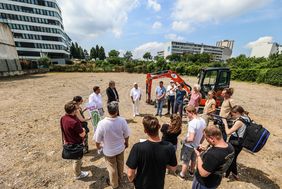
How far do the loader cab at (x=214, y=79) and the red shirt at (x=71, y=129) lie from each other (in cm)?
650

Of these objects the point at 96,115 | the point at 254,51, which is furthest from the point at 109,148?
the point at 254,51

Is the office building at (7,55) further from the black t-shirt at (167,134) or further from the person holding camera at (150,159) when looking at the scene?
the person holding camera at (150,159)

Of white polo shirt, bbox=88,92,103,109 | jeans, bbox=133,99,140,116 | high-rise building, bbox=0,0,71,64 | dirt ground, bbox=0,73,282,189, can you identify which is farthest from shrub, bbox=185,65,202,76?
high-rise building, bbox=0,0,71,64

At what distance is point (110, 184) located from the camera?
11.1 feet

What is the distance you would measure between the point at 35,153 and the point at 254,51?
365 ft

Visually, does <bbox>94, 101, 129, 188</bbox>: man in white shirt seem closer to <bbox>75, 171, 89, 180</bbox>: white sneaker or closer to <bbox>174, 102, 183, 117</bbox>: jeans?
<bbox>75, 171, 89, 180</bbox>: white sneaker

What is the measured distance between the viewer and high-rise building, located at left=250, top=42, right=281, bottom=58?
77688mm

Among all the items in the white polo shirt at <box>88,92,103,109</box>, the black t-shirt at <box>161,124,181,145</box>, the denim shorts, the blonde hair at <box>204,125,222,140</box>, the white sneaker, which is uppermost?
the blonde hair at <box>204,125,222,140</box>

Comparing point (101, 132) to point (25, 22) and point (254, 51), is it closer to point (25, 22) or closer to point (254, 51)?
point (25, 22)

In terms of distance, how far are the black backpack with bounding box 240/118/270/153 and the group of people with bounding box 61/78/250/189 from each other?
9 centimetres

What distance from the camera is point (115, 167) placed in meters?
3.08

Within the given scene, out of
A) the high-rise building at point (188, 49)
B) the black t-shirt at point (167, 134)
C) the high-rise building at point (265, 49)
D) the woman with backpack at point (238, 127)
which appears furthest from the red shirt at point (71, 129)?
the high-rise building at point (188, 49)

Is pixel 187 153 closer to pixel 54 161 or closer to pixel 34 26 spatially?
pixel 54 161

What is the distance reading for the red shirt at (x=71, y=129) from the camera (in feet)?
9.64
